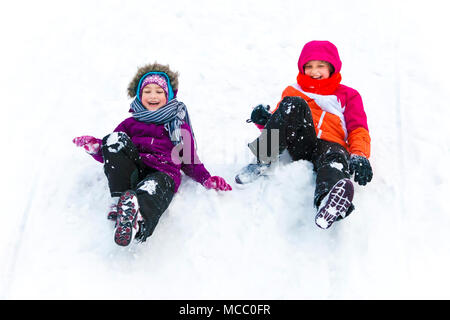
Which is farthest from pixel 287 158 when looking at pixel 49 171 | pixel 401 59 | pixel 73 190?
pixel 401 59

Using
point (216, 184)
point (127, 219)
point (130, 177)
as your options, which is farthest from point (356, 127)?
point (127, 219)

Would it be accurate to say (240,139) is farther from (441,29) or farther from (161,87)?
(441,29)

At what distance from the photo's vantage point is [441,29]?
4.25 metres

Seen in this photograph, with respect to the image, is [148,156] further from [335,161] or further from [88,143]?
[335,161]

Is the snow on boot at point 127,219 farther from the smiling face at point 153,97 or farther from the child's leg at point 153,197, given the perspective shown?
the smiling face at point 153,97

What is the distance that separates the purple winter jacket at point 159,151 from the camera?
8.54 ft

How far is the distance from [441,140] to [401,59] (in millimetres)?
1267

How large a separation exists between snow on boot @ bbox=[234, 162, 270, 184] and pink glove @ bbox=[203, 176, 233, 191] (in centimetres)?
12

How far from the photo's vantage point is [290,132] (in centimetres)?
260

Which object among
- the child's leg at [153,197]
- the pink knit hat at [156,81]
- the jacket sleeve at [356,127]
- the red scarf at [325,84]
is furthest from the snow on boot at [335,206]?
the pink knit hat at [156,81]

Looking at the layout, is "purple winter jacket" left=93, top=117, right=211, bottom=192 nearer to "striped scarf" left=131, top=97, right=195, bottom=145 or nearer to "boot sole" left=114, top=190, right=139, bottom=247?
"striped scarf" left=131, top=97, right=195, bottom=145

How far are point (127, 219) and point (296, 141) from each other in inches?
46.1

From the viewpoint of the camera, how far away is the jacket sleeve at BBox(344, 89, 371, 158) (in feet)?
8.47

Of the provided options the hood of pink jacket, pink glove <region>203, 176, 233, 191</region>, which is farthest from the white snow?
the hood of pink jacket
